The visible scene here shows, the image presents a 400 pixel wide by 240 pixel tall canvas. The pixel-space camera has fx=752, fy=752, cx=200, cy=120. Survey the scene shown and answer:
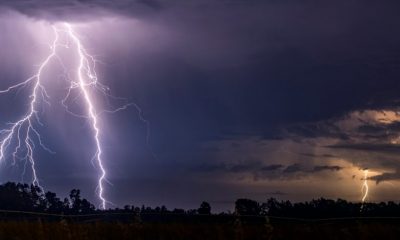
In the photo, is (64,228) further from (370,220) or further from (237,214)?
(370,220)

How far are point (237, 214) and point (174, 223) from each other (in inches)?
125

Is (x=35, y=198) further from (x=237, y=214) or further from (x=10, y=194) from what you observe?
(x=237, y=214)

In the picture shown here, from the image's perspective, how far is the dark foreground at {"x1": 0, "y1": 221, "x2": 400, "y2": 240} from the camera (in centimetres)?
1912

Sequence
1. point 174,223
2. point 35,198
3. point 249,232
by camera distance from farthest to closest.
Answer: point 35,198, point 174,223, point 249,232

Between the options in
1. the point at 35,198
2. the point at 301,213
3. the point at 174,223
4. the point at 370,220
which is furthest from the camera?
the point at 35,198

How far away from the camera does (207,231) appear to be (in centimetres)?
2033

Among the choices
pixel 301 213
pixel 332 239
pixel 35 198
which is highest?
pixel 35 198

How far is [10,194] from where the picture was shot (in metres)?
114

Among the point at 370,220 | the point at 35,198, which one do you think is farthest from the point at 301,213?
the point at 35,198

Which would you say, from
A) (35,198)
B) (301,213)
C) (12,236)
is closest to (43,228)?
(12,236)

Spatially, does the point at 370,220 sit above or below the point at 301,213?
below

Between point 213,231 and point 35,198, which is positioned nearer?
point 213,231

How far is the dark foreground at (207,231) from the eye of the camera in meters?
19.1

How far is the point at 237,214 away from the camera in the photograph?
1980 centimetres
